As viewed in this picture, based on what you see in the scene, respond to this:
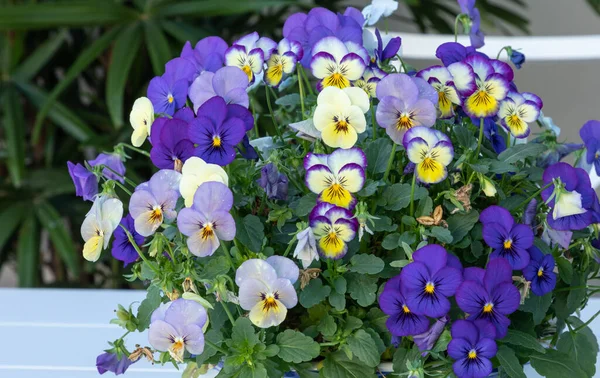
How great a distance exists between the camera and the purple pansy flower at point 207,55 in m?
0.53

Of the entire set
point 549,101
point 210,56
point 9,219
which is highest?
point 210,56

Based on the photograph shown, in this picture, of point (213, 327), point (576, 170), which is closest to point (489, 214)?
point (576, 170)

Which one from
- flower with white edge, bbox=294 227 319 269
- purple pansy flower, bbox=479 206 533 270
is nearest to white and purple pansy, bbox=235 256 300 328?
flower with white edge, bbox=294 227 319 269

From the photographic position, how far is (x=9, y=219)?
5.08 feet

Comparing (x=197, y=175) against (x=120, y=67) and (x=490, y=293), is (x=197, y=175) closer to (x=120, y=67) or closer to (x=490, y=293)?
(x=490, y=293)

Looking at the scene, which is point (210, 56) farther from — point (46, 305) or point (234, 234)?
point (46, 305)

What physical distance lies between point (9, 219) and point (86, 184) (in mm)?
1140

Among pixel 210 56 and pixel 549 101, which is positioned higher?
pixel 210 56

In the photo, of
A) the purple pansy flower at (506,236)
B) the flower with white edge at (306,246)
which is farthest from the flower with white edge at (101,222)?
the purple pansy flower at (506,236)

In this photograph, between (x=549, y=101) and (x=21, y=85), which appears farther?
(x=549, y=101)

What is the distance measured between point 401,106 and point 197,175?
0.13 m

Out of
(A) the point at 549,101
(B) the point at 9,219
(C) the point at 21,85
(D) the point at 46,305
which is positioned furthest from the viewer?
(A) the point at 549,101

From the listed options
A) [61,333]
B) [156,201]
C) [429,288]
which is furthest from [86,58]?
[429,288]

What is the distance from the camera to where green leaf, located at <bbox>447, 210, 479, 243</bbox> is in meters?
0.46
